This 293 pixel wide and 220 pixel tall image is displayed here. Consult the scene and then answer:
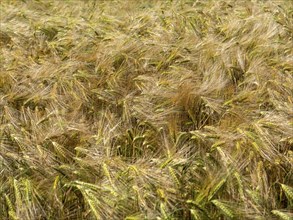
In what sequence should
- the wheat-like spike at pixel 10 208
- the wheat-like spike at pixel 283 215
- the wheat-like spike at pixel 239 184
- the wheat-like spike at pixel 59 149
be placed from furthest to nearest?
the wheat-like spike at pixel 59 149
the wheat-like spike at pixel 10 208
the wheat-like spike at pixel 239 184
the wheat-like spike at pixel 283 215

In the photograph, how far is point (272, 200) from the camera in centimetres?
168

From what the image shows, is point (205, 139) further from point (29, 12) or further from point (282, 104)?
point (29, 12)

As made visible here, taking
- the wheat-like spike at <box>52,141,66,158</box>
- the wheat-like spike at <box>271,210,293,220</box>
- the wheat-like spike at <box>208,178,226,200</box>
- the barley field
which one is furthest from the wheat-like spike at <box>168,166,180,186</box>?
the wheat-like spike at <box>52,141,66,158</box>

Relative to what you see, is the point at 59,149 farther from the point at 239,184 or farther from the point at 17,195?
the point at 239,184

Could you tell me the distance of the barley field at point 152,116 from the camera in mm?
1748

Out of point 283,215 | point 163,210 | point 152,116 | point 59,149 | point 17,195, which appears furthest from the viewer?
point 152,116

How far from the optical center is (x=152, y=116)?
224 centimetres

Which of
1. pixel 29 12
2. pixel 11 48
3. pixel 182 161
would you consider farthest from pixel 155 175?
pixel 29 12

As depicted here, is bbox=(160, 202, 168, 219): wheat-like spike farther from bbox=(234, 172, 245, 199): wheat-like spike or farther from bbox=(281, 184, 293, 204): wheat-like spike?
bbox=(281, 184, 293, 204): wheat-like spike

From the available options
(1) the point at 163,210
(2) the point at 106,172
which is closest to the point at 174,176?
(1) the point at 163,210

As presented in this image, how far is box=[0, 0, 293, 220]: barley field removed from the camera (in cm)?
175

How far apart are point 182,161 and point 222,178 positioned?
0.21m

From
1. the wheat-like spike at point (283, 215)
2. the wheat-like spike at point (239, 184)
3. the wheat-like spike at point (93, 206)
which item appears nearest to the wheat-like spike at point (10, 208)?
the wheat-like spike at point (93, 206)

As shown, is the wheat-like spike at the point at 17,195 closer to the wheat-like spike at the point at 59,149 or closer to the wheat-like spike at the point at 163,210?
the wheat-like spike at the point at 59,149
